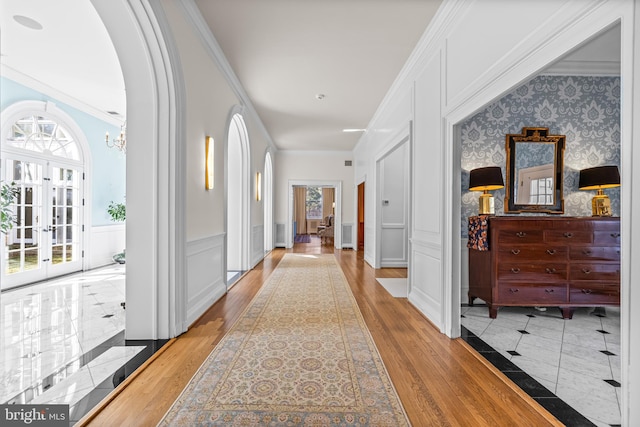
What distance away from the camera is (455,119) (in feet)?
9.00

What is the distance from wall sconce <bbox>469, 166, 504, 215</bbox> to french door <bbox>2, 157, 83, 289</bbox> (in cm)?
636

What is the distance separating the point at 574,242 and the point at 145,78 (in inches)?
175

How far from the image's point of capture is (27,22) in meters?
3.32

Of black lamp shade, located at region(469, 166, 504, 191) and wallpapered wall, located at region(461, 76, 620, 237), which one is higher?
wallpapered wall, located at region(461, 76, 620, 237)

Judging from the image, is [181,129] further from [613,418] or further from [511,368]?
[613,418]

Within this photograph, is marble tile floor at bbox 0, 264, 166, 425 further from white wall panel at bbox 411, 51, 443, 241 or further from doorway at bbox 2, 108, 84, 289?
white wall panel at bbox 411, 51, 443, 241

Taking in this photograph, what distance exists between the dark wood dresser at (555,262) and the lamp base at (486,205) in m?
0.35

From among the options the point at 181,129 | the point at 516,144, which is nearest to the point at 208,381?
the point at 181,129

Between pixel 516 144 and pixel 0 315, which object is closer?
pixel 0 315

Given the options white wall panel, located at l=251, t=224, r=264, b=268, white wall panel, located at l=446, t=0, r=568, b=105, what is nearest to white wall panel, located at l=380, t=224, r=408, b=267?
white wall panel, located at l=251, t=224, r=264, b=268

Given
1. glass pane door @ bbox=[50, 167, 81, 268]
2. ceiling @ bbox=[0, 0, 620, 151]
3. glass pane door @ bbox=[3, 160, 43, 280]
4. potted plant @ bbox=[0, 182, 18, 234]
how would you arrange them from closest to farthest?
ceiling @ bbox=[0, 0, 620, 151] < potted plant @ bbox=[0, 182, 18, 234] < glass pane door @ bbox=[3, 160, 43, 280] < glass pane door @ bbox=[50, 167, 81, 268]

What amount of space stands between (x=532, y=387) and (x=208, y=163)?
3.46 meters

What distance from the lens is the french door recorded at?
463 cm

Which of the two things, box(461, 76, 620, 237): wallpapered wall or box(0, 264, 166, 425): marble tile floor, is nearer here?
box(0, 264, 166, 425): marble tile floor
